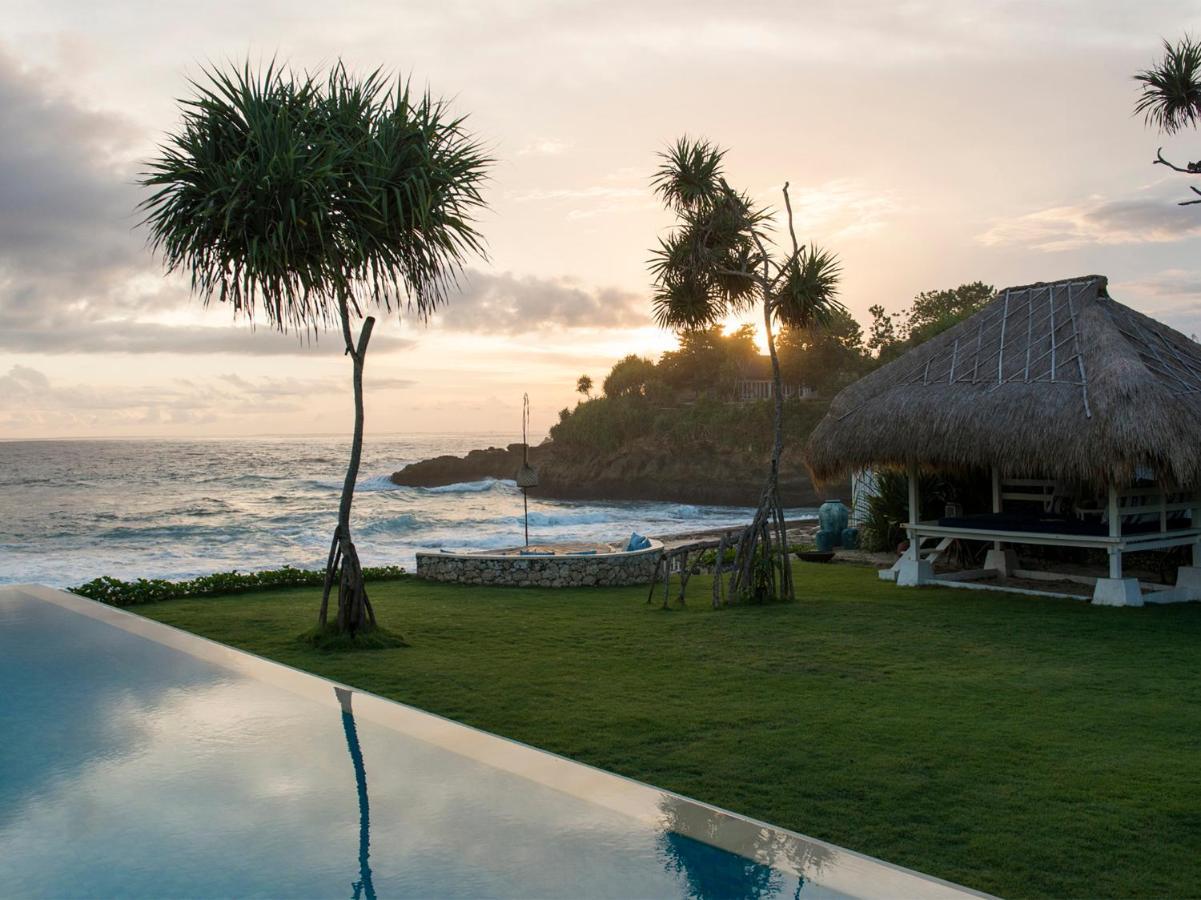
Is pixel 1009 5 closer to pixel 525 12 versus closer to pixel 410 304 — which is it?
pixel 525 12

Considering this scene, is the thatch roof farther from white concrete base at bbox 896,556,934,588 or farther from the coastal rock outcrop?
the coastal rock outcrop

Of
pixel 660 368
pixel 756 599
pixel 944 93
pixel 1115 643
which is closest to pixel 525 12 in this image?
pixel 944 93

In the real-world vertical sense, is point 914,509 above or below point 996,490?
below

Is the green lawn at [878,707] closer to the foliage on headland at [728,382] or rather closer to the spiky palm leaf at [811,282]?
the spiky palm leaf at [811,282]

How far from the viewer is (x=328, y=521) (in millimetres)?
33875

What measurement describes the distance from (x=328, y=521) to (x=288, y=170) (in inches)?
1101

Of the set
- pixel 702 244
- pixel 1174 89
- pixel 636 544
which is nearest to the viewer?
pixel 702 244

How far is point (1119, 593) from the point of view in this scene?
966 centimetres

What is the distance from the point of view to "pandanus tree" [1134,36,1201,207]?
44.6ft

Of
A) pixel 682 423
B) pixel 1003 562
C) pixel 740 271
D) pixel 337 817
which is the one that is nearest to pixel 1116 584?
pixel 1003 562

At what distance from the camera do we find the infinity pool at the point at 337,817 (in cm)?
320

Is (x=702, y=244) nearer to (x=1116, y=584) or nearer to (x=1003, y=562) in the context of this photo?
(x=1003, y=562)

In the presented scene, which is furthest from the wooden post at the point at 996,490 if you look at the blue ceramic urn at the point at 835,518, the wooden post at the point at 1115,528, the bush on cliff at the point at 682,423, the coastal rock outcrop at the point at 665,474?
the bush on cliff at the point at 682,423

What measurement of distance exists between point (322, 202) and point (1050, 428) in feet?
23.4
